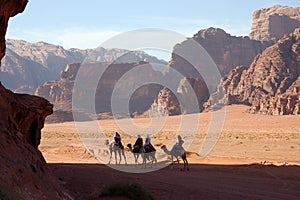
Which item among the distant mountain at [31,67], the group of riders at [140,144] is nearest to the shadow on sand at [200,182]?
the group of riders at [140,144]

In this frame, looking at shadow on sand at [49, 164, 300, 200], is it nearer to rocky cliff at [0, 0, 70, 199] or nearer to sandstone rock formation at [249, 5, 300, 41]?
rocky cliff at [0, 0, 70, 199]

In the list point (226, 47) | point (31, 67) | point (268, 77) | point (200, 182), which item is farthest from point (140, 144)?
point (31, 67)

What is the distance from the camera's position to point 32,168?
10.2 meters

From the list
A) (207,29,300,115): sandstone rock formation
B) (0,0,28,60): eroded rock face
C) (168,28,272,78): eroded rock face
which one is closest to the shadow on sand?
(0,0,28,60): eroded rock face

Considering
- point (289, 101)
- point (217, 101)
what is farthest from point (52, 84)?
point (289, 101)

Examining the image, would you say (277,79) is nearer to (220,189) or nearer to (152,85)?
(152,85)

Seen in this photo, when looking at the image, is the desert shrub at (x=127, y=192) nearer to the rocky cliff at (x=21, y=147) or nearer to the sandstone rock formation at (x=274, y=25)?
the rocky cliff at (x=21, y=147)

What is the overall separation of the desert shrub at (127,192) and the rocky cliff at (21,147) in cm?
130

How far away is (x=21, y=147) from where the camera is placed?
10.6 metres

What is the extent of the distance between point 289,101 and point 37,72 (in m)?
128

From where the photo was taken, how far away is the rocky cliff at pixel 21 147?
9.04 m

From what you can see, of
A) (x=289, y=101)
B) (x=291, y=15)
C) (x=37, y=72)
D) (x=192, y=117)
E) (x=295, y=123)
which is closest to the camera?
(x=295, y=123)

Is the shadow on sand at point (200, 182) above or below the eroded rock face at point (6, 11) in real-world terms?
below

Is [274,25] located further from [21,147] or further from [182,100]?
[21,147]
